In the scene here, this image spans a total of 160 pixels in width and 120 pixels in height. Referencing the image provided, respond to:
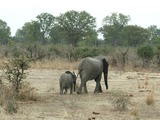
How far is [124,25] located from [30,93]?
67616 millimetres

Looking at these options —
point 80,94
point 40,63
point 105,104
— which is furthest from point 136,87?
point 40,63

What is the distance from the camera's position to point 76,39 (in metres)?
70.9

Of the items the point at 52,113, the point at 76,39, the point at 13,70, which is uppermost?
the point at 76,39

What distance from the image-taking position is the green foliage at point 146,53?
121 ft

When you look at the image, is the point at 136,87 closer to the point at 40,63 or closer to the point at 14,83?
the point at 14,83

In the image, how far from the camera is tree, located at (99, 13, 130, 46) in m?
77.2

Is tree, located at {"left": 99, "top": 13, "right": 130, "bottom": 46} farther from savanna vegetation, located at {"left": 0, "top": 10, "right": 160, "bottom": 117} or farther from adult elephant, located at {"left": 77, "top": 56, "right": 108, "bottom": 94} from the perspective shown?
adult elephant, located at {"left": 77, "top": 56, "right": 108, "bottom": 94}

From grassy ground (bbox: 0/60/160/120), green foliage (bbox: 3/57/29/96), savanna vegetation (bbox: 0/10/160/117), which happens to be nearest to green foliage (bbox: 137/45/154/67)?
savanna vegetation (bbox: 0/10/160/117)

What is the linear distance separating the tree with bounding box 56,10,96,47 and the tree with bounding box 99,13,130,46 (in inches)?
203

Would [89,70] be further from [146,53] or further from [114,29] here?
[114,29]

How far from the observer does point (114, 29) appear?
78375mm

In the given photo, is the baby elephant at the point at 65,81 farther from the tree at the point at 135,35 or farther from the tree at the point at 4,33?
the tree at the point at 4,33

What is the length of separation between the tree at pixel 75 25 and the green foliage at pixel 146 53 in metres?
32.3

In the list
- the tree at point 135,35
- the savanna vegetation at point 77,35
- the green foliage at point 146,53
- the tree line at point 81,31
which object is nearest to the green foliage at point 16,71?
the green foliage at point 146,53
